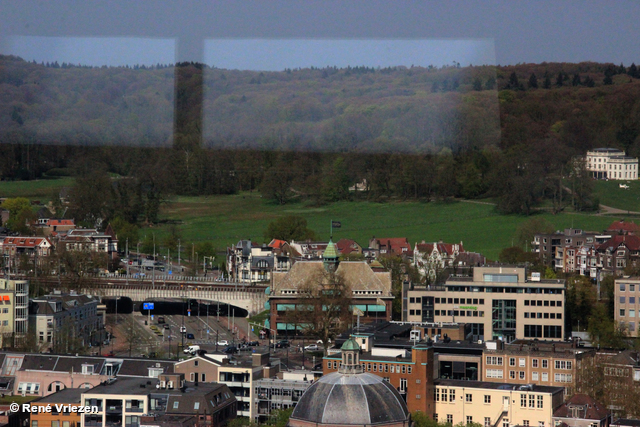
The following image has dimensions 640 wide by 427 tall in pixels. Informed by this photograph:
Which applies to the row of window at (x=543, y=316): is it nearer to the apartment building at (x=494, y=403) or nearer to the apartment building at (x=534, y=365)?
the apartment building at (x=534, y=365)

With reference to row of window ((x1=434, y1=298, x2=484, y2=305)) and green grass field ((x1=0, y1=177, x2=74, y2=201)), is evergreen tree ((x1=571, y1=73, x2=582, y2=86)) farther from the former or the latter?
row of window ((x1=434, y1=298, x2=484, y2=305))

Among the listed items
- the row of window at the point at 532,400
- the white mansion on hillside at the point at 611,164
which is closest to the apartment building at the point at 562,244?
the white mansion on hillside at the point at 611,164

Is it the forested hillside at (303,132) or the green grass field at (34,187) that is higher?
the forested hillside at (303,132)

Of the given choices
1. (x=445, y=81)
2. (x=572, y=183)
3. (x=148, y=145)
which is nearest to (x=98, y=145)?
(x=148, y=145)

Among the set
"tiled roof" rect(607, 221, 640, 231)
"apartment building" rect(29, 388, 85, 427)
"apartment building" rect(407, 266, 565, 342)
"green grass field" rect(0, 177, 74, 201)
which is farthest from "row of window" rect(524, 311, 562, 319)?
"green grass field" rect(0, 177, 74, 201)

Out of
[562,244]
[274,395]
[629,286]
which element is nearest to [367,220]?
[562,244]
